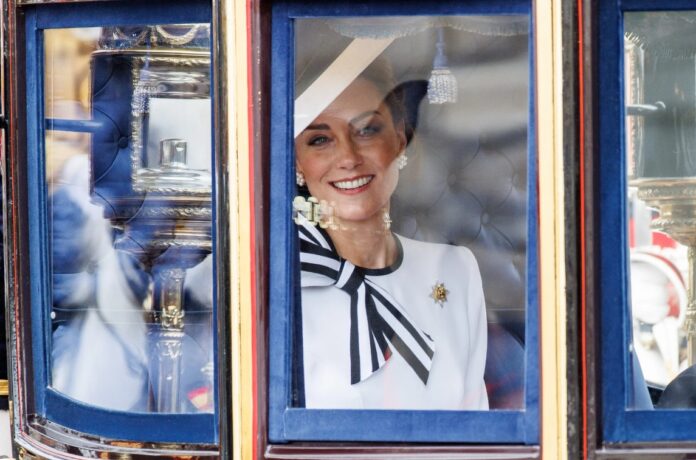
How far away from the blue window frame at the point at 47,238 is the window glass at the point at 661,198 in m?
0.78

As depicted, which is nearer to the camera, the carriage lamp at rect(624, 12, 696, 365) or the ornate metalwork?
the carriage lamp at rect(624, 12, 696, 365)

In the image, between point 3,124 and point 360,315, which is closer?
point 360,315

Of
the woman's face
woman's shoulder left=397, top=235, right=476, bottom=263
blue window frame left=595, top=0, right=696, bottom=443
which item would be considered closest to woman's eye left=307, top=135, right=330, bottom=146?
the woman's face

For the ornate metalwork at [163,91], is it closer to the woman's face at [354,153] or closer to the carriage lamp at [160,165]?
the carriage lamp at [160,165]

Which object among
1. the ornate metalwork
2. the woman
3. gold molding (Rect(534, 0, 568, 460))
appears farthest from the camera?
the ornate metalwork

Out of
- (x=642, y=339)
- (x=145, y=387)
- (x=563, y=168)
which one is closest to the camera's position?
(x=563, y=168)

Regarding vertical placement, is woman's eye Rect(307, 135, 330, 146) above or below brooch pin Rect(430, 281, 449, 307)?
above

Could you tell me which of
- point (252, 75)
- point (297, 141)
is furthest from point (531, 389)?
point (252, 75)

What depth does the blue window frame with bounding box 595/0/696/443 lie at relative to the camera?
6.51ft

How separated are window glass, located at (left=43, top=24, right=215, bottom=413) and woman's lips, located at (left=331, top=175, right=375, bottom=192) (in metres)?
0.26

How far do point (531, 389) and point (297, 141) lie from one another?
1.98 feet

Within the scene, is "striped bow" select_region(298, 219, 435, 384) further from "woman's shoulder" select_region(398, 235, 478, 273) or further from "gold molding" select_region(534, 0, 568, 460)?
"gold molding" select_region(534, 0, 568, 460)

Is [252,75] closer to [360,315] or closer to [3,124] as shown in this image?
[360,315]

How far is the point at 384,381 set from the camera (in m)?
2.08
